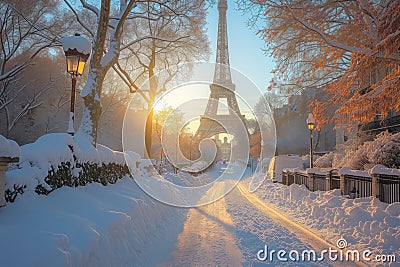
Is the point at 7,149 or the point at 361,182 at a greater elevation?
the point at 7,149

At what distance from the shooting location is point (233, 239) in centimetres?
675

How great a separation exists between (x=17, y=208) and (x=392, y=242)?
20.1ft

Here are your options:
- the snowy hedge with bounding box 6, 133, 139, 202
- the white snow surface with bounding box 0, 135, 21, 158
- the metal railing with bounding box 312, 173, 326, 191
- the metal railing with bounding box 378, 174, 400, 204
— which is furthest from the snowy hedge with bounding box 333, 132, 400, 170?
the white snow surface with bounding box 0, 135, 21, 158

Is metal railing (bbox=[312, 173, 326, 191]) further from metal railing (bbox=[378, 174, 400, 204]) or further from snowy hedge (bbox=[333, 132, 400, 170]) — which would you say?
metal railing (bbox=[378, 174, 400, 204])

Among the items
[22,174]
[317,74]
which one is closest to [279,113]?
[317,74]

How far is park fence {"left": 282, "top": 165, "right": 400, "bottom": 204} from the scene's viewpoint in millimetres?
8469

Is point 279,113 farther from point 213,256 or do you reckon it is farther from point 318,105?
point 213,256

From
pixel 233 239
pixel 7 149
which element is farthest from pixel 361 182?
pixel 7 149

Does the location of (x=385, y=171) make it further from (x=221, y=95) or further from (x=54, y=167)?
(x=221, y=95)

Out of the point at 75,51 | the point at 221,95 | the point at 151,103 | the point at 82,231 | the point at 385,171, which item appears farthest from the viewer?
the point at 221,95

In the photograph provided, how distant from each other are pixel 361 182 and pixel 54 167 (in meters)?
8.40

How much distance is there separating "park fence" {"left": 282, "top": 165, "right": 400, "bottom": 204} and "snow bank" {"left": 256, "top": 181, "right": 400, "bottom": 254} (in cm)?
30

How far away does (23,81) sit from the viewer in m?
28.3

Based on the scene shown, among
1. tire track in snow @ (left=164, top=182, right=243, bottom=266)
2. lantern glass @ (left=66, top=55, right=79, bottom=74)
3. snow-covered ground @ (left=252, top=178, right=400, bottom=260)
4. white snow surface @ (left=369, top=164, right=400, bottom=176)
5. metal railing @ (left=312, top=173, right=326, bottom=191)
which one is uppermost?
lantern glass @ (left=66, top=55, right=79, bottom=74)
